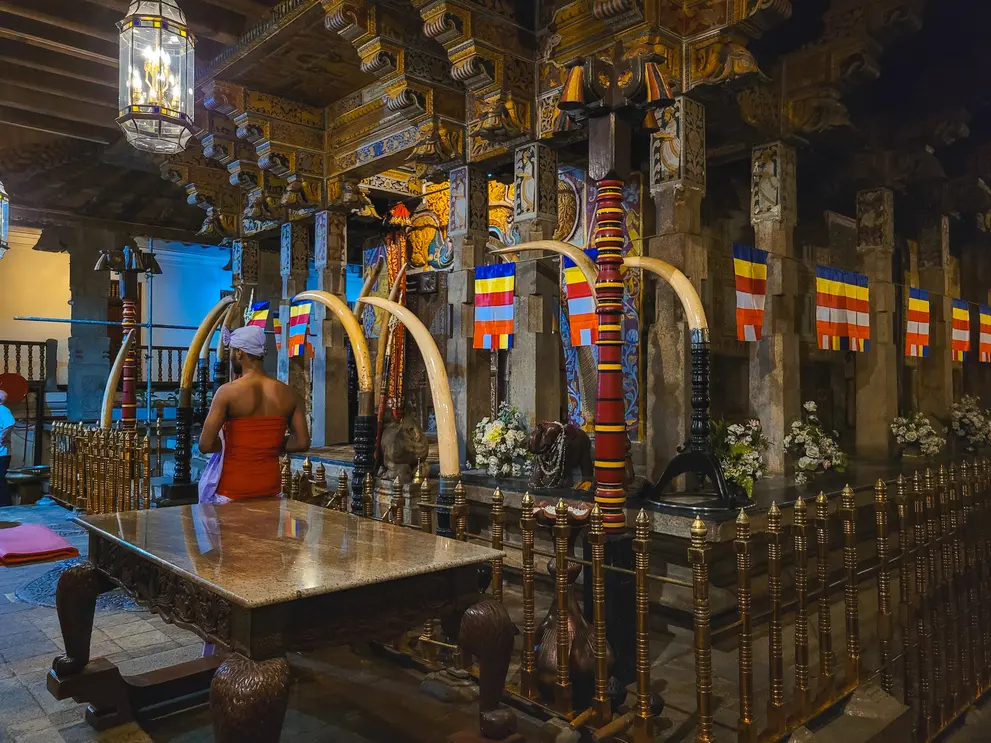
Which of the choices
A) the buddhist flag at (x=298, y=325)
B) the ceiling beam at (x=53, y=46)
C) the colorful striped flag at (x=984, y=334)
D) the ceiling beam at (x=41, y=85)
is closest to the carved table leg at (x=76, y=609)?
the buddhist flag at (x=298, y=325)

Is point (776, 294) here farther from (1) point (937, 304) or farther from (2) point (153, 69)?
(2) point (153, 69)

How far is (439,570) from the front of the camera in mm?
2674

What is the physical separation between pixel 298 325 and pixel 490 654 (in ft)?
26.0

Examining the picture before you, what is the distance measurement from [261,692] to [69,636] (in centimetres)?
185

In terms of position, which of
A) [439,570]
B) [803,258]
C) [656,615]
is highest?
[803,258]

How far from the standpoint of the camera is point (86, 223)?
13336 millimetres

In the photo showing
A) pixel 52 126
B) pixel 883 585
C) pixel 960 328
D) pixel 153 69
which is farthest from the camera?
pixel 52 126

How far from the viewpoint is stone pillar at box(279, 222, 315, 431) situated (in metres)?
11.0

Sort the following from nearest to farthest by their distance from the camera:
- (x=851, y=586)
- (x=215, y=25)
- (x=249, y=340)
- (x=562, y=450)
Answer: (x=851, y=586)
(x=249, y=340)
(x=562, y=450)
(x=215, y=25)

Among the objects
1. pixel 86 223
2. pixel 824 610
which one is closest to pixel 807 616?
pixel 824 610

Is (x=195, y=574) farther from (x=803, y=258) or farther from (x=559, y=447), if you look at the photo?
(x=803, y=258)

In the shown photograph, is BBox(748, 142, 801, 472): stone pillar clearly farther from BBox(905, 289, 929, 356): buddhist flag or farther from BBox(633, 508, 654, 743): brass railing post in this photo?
BBox(633, 508, 654, 743): brass railing post

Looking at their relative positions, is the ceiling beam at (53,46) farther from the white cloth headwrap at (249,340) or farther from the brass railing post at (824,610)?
the brass railing post at (824,610)

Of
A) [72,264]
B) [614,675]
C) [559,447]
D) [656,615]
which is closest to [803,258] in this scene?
[559,447]
